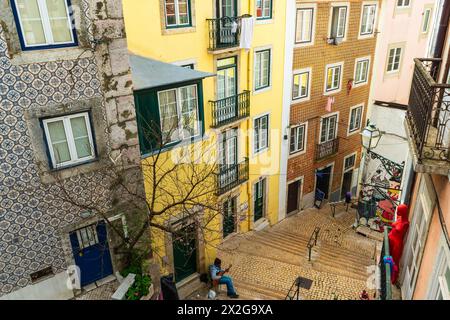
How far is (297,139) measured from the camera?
19344 mm

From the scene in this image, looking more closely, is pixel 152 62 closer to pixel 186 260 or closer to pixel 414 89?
pixel 414 89

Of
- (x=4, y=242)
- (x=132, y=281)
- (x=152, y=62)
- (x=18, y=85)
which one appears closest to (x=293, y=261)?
(x=132, y=281)

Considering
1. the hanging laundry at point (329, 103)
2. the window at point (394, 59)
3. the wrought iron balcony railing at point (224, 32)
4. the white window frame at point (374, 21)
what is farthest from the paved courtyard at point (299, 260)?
the window at point (394, 59)

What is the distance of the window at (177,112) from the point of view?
1064 cm

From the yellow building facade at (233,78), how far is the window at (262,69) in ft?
0.14

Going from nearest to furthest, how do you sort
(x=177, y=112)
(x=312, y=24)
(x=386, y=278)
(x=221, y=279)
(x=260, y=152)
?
1. (x=386, y=278)
2. (x=177, y=112)
3. (x=221, y=279)
4. (x=312, y=24)
5. (x=260, y=152)

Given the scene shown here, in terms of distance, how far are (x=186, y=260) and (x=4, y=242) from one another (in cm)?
747

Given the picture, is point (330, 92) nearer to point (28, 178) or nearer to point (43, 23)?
point (43, 23)

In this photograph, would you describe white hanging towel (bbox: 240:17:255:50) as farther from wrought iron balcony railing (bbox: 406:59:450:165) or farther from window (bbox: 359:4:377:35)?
window (bbox: 359:4:377:35)

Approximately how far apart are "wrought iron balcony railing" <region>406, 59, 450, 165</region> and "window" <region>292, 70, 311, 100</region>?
429 inches

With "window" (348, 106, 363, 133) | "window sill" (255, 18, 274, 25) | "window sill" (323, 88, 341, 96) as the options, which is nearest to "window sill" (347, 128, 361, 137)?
"window" (348, 106, 363, 133)

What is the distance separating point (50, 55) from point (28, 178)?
102 inches

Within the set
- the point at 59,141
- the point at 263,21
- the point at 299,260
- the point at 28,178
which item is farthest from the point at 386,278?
the point at 263,21

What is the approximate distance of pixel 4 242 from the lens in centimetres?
762
